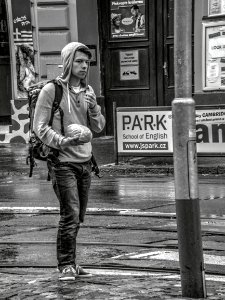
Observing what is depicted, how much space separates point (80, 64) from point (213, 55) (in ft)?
38.8

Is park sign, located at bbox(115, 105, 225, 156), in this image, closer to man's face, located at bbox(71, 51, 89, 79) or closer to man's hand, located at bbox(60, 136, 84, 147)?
man's face, located at bbox(71, 51, 89, 79)

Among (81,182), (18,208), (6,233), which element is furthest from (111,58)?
(81,182)

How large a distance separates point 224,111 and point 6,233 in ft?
23.2

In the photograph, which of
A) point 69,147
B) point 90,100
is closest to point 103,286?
point 69,147

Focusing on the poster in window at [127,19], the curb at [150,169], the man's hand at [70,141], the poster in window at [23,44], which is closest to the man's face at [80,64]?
the man's hand at [70,141]

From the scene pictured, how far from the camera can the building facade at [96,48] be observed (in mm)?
21359

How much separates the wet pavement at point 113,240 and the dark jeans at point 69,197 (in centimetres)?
28

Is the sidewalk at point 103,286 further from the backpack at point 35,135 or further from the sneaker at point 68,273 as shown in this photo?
the backpack at point 35,135

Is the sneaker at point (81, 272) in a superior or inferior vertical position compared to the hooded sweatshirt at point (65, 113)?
inferior

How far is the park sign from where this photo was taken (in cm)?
1681

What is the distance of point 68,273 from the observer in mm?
7684

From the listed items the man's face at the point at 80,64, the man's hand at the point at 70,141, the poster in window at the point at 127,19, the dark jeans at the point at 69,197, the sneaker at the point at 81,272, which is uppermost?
the poster in window at the point at 127,19

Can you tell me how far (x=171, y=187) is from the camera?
14508 mm

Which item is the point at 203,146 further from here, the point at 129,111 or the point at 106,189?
the point at 106,189
